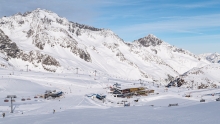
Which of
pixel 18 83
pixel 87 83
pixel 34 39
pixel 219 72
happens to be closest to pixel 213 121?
pixel 18 83

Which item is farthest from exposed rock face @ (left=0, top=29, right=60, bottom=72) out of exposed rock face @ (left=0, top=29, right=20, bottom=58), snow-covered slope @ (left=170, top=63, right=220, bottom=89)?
snow-covered slope @ (left=170, top=63, right=220, bottom=89)

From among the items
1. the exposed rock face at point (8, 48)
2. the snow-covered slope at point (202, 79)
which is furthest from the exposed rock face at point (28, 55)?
the snow-covered slope at point (202, 79)

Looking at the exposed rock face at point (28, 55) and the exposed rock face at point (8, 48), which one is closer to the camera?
the exposed rock face at point (28, 55)

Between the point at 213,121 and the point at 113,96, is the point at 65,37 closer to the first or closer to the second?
the point at 113,96

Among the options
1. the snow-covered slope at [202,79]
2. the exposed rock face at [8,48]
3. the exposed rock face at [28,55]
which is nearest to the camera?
the snow-covered slope at [202,79]

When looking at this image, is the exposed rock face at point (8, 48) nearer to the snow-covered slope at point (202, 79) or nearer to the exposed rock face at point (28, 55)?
the exposed rock face at point (28, 55)

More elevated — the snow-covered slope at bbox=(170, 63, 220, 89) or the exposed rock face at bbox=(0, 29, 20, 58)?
the exposed rock face at bbox=(0, 29, 20, 58)

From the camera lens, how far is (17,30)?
19838cm

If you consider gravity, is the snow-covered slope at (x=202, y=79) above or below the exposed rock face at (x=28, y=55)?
below

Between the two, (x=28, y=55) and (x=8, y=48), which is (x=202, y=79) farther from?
(x=8, y=48)

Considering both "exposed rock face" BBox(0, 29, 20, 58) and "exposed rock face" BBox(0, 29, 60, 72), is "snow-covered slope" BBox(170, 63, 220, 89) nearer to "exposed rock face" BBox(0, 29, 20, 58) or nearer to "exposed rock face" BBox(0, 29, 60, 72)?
"exposed rock face" BBox(0, 29, 60, 72)

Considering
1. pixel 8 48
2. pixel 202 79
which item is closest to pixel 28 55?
pixel 8 48

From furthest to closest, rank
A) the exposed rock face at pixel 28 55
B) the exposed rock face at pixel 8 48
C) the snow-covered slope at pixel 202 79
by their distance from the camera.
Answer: the exposed rock face at pixel 8 48 < the exposed rock face at pixel 28 55 < the snow-covered slope at pixel 202 79

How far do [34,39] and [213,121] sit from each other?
177283mm
